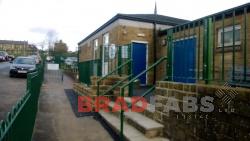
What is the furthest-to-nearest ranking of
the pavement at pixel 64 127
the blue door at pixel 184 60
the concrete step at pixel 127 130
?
the pavement at pixel 64 127 < the concrete step at pixel 127 130 < the blue door at pixel 184 60

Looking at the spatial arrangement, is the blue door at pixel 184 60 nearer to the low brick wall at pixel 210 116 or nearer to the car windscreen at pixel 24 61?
the low brick wall at pixel 210 116

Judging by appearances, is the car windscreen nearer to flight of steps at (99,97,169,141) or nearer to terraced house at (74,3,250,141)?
terraced house at (74,3,250,141)

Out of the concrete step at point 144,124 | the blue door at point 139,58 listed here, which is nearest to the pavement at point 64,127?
the concrete step at point 144,124

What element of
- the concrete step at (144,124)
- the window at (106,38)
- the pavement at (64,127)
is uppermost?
the window at (106,38)

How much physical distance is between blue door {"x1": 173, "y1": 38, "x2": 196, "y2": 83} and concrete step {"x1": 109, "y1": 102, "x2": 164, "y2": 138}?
1.12 m

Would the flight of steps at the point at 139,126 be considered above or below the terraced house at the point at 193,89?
below

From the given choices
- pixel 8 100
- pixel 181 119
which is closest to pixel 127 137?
pixel 181 119

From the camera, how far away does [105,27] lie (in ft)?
55.7

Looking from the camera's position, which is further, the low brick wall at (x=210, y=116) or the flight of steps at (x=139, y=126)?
the flight of steps at (x=139, y=126)

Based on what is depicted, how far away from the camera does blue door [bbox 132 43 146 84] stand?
46.4ft

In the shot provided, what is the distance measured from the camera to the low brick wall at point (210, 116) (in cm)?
332

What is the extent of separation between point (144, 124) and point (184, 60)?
1.67 metres

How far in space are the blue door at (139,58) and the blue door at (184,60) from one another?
8618mm

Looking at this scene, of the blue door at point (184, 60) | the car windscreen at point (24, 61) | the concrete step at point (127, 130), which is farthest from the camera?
the car windscreen at point (24, 61)
